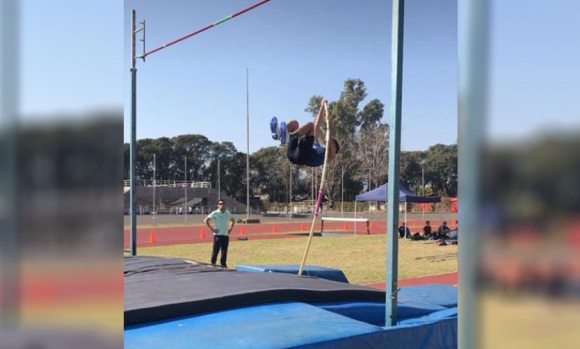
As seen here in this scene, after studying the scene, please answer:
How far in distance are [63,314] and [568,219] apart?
0.70 m

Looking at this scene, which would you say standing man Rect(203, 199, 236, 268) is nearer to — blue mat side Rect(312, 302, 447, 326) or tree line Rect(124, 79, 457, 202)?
A: blue mat side Rect(312, 302, 447, 326)

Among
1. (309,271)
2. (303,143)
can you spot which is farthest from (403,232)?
(303,143)

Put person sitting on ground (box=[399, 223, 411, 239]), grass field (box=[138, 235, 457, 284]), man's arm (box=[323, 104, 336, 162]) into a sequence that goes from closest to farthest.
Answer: man's arm (box=[323, 104, 336, 162]) < grass field (box=[138, 235, 457, 284]) < person sitting on ground (box=[399, 223, 411, 239])

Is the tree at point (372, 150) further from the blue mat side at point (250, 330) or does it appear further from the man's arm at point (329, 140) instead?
the blue mat side at point (250, 330)

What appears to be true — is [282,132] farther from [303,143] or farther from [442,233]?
[442,233]

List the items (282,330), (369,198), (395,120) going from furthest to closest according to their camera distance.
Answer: (369,198), (395,120), (282,330)

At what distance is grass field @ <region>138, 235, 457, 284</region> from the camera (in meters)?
8.18

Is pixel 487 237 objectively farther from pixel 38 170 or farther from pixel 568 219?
pixel 38 170

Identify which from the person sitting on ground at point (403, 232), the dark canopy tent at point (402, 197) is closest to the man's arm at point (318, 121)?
the dark canopy tent at point (402, 197)

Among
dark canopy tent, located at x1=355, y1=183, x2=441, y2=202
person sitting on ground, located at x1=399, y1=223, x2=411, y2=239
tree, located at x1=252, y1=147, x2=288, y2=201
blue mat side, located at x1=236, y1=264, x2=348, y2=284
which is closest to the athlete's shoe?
blue mat side, located at x1=236, y1=264, x2=348, y2=284

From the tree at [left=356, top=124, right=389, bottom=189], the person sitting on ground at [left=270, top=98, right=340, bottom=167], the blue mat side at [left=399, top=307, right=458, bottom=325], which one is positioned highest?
the tree at [left=356, top=124, right=389, bottom=189]

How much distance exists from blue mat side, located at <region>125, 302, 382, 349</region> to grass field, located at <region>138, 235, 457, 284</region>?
4.51 m

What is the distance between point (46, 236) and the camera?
749 millimetres

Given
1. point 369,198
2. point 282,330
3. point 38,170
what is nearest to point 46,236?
point 38,170
